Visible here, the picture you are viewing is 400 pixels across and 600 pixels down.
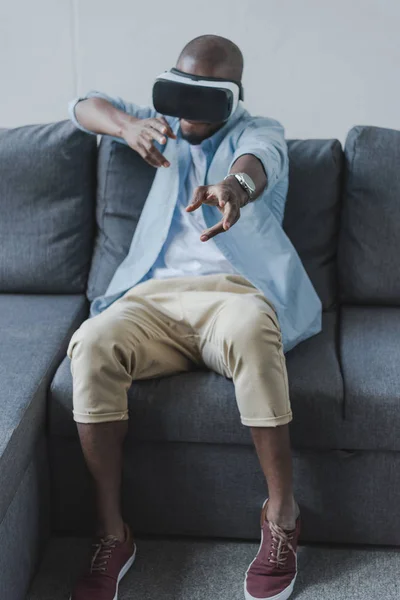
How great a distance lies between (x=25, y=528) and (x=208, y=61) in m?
1.11

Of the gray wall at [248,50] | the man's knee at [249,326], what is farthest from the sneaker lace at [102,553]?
the gray wall at [248,50]

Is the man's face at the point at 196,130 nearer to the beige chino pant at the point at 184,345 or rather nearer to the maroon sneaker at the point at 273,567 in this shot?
the beige chino pant at the point at 184,345

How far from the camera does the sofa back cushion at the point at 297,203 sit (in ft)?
7.07

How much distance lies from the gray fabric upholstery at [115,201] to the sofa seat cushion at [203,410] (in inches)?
20.2

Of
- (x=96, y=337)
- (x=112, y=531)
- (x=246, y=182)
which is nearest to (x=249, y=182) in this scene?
(x=246, y=182)

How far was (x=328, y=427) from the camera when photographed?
171 cm

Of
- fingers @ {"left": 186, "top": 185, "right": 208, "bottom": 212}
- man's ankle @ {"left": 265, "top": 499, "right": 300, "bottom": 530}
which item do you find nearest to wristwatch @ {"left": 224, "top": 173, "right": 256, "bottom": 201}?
fingers @ {"left": 186, "top": 185, "right": 208, "bottom": 212}

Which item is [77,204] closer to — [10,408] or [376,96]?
[10,408]

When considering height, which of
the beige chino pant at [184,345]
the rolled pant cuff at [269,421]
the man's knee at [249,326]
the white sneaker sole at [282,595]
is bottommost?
the white sneaker sole at [282,595]

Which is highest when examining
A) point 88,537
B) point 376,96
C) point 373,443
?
point 376,96

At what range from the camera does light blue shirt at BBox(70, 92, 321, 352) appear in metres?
1.90

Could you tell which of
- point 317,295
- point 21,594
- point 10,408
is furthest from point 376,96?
point 21,594

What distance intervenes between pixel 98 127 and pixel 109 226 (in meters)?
0.29

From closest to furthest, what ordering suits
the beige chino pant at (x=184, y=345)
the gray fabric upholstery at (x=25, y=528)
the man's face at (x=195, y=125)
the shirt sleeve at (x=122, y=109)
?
the gray fabric upholstery at (x=25, y=528) < the beige chino pant at (x=184, y=345) < the man's face at (x=195, y=125) < the shirt sleeve at (x=122, y=109)
